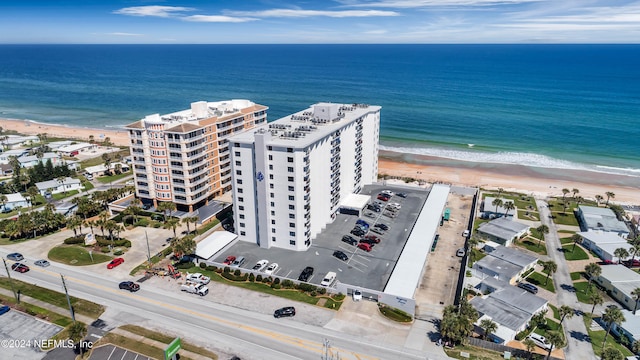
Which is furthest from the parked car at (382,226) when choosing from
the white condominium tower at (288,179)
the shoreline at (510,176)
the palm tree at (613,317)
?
the shoreline at (510,176)

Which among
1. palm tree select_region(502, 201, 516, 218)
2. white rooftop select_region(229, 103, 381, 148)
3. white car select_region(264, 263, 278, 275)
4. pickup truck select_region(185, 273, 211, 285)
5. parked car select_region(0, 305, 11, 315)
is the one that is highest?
white rooftop select_region(229, 103, 381, 148)

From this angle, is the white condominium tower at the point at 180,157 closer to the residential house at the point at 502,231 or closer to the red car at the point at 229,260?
the red car at the point at 229,260

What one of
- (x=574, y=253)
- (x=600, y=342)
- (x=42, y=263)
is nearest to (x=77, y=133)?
(x=42, y=263)

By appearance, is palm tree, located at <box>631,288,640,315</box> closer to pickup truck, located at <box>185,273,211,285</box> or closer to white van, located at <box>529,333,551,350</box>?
white van, located at <box>529,333,551,350</box>

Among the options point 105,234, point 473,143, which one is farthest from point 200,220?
point 473,143

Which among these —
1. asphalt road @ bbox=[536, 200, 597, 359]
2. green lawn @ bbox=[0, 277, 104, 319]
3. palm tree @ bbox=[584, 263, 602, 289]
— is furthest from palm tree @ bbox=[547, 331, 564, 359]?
green lawn @ bbox=[0, 277, 104, 319]
